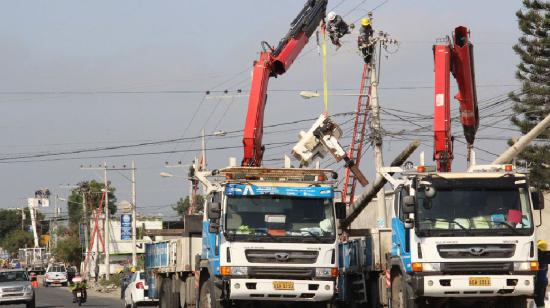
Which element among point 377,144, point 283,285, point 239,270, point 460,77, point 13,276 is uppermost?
point 460,77

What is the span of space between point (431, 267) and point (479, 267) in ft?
2.79

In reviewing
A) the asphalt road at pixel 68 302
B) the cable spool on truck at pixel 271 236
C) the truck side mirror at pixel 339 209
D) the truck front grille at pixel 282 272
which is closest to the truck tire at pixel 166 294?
the cable spool on truck at pixel 271 236

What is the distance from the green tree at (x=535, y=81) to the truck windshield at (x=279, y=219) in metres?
31.7

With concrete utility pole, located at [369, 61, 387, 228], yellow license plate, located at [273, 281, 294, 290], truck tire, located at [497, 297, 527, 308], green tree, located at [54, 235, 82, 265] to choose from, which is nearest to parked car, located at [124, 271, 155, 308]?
concrete utility pole, located at [369, 61, 387, 228]

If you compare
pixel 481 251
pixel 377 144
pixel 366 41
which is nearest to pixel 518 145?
pixel 377 144

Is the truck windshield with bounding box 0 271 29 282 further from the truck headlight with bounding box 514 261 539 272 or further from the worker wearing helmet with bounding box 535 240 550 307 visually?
the truck headlight with bounding box 514 261 539 272

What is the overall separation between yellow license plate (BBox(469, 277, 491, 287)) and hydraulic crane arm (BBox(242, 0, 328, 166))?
8093mm

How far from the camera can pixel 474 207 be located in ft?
61.4

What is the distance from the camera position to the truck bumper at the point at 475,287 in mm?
18531

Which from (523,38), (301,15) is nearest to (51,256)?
(523,38)

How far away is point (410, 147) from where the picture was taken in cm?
2497

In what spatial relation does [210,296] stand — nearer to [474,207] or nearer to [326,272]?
[326,272]

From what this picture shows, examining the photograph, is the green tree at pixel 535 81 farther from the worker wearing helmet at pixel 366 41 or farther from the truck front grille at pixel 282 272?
the truck front grille at pixel 282 272

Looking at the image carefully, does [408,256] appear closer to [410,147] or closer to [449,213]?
[449,213]
